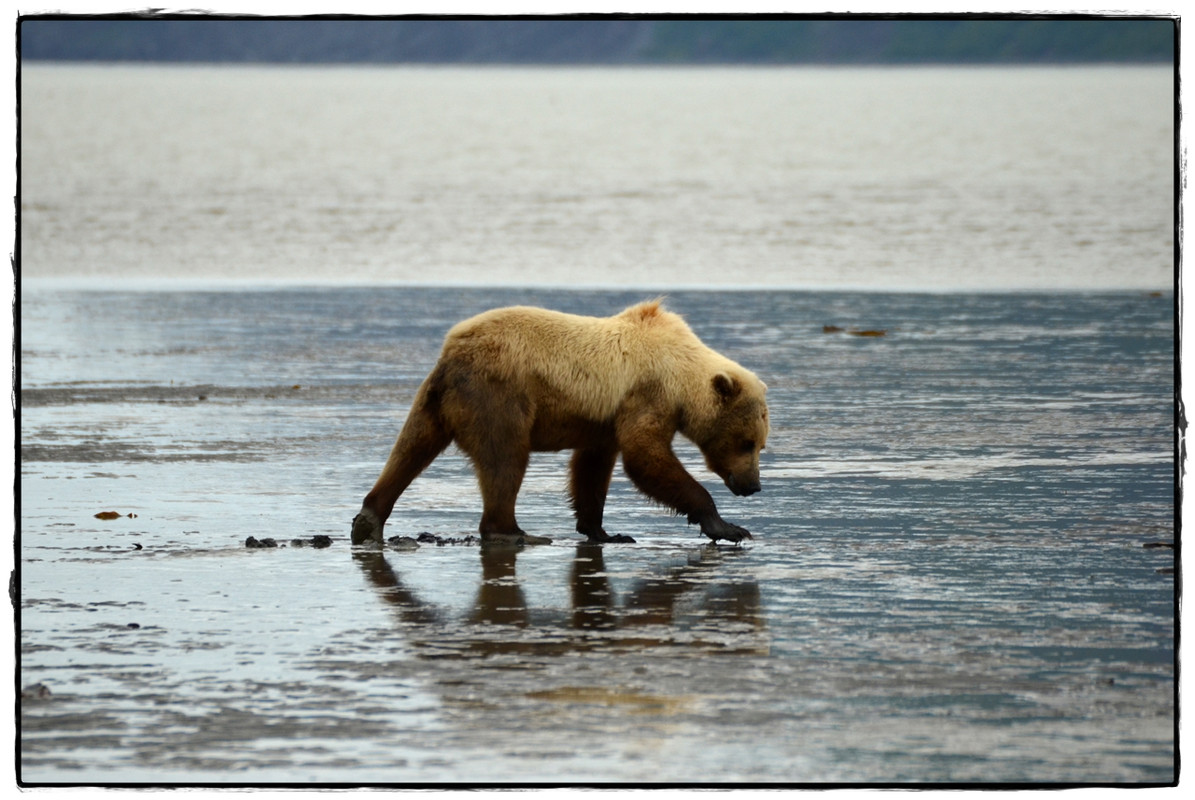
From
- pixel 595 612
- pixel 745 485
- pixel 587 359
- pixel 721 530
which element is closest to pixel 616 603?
pixel 595 612

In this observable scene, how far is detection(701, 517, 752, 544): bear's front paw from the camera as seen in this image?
9906 mm

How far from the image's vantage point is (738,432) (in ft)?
33.9

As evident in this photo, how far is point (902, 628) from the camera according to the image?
26.2ft

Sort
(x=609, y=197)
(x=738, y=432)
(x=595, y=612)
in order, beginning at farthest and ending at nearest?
(x=609, y=197)
(x=738, y=432)
(x=595, y=612)

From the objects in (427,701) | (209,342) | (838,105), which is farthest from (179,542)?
(838,105)

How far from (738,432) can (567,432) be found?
92 centimetres

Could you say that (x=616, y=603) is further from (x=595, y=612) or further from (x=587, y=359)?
(x=587, y=359)

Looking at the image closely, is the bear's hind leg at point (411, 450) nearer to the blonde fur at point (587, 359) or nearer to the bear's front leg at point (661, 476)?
the blonde fur at point (587, 359)

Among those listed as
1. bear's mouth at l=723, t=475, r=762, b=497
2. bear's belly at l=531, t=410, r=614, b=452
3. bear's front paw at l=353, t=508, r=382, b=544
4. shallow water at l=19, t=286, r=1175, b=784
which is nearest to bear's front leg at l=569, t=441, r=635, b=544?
bear's belly at l=531, t=410, r=614, b=452

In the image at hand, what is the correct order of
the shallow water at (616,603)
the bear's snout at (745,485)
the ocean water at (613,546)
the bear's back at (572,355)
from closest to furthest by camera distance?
the shallow water at (616,603)
the ocean water at (613,546)
the bear's back at (572,355)
the bear's snout at (745,485)

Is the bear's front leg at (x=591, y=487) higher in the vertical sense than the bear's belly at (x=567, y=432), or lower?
lower

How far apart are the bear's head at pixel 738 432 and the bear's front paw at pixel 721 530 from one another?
502mm

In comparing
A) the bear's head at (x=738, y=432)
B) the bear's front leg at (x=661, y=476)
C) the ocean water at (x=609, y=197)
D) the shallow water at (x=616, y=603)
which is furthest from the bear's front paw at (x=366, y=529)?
the ocean water at (x=609, y=197)

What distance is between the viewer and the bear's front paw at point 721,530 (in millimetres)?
9906
